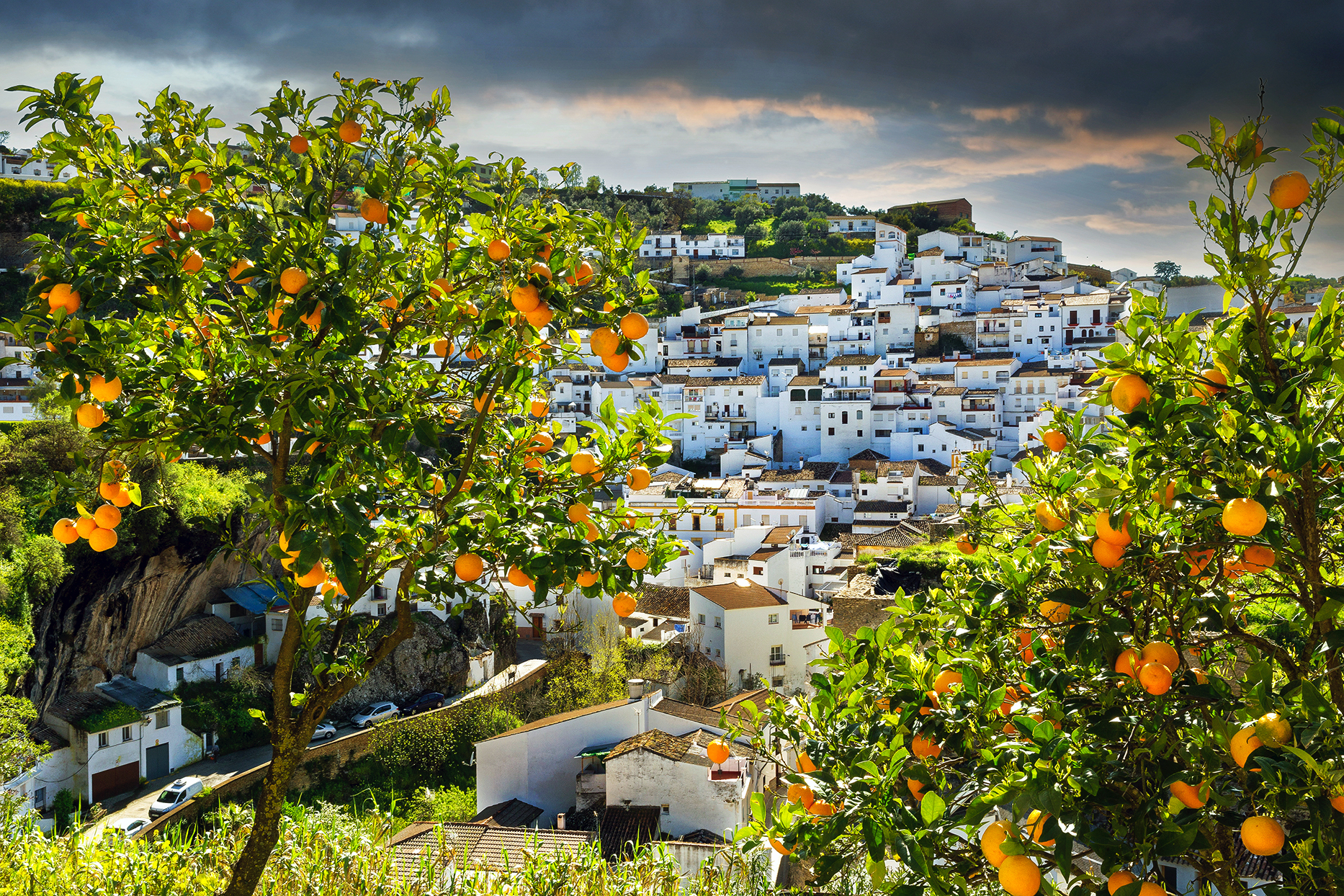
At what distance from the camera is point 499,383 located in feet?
6.91

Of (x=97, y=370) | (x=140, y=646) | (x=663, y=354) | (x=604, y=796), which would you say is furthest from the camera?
(x=663, y=354)

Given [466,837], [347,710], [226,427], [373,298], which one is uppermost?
[373,298]

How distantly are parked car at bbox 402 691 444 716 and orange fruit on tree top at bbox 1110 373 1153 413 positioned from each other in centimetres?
1811

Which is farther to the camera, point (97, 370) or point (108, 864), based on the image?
point (108, 864)

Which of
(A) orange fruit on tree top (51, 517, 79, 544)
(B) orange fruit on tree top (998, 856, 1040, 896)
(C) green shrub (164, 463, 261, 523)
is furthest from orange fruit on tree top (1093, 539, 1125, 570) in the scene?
(C) green shrub (164, 463, 261, 523)

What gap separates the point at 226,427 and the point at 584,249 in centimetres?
85

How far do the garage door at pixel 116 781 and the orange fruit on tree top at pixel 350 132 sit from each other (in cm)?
1685

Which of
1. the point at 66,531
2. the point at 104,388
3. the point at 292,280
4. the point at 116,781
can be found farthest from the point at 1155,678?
the point at 116,781

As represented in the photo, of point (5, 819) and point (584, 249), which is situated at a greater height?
point (584, 249)

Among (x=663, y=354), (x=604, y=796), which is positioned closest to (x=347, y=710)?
(x=604, y=796)

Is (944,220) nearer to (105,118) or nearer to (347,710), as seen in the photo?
(347,710)

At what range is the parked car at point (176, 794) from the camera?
14.4m

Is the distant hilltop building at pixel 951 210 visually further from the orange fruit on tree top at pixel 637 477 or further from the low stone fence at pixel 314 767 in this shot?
the orange fruit on tree top at pixel 637 477

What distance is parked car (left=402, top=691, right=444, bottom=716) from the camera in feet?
60.6
